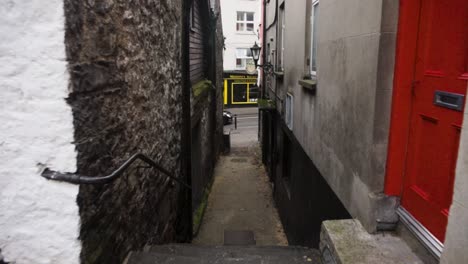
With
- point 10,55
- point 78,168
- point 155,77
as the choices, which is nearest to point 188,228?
point 155,77

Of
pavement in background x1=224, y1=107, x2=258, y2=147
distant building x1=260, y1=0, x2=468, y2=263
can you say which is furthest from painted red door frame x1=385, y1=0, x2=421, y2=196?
pavement in background x1=224, y1=107, x2=258, y2=147

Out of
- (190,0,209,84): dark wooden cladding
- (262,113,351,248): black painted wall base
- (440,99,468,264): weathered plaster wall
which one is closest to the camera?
(440,99,468,264): weathered plaster wall

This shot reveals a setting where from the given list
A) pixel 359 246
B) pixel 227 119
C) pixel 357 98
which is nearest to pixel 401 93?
pixel 357 98

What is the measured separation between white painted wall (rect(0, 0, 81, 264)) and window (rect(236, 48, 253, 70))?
80.8 feet

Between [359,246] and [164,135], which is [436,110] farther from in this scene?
[164,135]

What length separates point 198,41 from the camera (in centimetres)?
933

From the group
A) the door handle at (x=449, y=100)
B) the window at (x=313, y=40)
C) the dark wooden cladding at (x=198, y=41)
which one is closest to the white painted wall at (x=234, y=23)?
the dark wooden cladding at (x=198, y=41)

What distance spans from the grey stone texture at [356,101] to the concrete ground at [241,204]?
133 inches

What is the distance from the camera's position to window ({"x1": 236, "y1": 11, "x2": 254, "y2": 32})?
2570cm

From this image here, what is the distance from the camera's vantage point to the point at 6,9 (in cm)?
194

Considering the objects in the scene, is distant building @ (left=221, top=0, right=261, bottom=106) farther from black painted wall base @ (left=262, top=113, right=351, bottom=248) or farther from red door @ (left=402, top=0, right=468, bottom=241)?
red door @ (left=402, top=0, right=468, bottom=241)

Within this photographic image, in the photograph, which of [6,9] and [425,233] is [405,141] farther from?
[6,9]

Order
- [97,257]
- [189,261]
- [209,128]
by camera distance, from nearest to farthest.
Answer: [97,257] → [189,261] → [209,128]

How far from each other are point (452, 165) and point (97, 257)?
2233 mm
